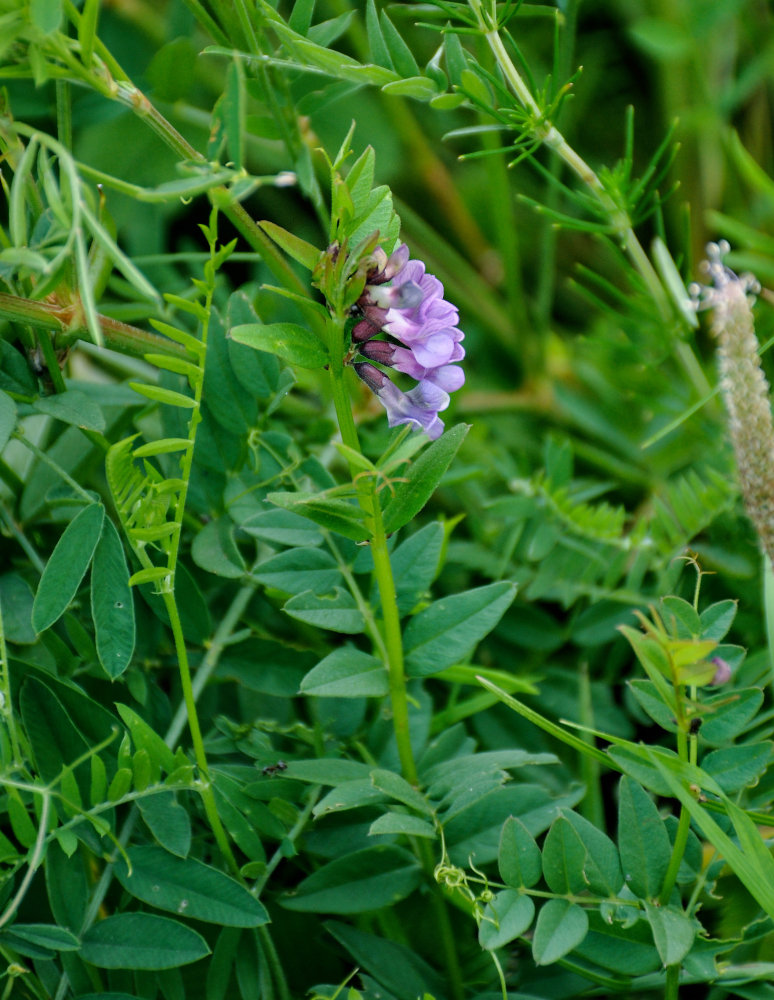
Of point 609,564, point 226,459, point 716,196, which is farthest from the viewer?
point 716,196

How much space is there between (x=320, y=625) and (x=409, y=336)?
20 centimetres

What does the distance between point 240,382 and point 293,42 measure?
24 cm

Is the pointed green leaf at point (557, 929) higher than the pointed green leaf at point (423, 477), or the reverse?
the pointed green leaf at point (423, 477)

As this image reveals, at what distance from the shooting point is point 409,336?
511 mm

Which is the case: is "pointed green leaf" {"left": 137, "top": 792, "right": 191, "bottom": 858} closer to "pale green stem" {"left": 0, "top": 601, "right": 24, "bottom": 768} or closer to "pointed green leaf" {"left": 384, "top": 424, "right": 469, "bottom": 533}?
"pale green stem" {"left": 0, "top": 601, "right": 24, "bottom": 768}

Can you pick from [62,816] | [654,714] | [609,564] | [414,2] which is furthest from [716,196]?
[62,816]

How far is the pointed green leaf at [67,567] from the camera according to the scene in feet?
1.90

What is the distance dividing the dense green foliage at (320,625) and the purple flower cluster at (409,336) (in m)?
0.02

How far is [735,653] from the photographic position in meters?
0.57

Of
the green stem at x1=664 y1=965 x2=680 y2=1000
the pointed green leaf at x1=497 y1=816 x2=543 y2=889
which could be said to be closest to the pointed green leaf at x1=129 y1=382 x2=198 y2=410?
the pointed green leaf at x1=497 y1=816 x2=543 y2=889

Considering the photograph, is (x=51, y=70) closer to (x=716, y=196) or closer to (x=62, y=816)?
(x=62, y=816)

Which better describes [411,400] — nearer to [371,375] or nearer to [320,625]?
[371,375]

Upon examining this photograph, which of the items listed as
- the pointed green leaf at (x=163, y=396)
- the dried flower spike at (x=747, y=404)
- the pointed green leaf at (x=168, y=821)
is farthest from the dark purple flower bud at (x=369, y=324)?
the pointed green leaf at (x=168, y=821)

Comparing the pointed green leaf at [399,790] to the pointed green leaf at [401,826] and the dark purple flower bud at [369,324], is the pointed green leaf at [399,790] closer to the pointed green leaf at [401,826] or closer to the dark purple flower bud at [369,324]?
the pointed green leaf at [401,826]
